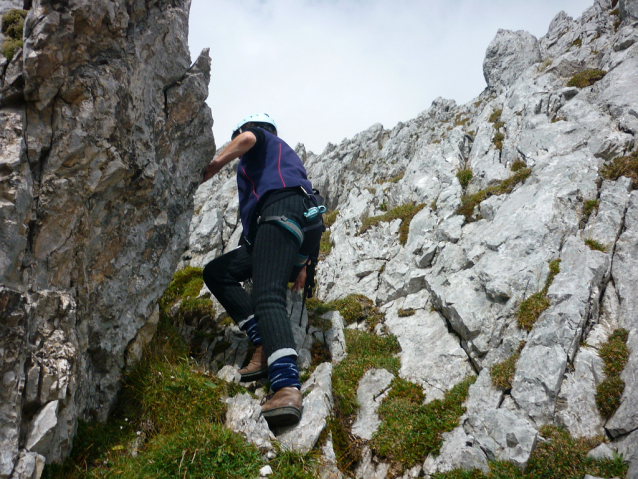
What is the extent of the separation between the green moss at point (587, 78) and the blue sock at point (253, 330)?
15764 millimetres

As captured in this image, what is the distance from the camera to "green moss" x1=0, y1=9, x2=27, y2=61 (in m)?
4.21

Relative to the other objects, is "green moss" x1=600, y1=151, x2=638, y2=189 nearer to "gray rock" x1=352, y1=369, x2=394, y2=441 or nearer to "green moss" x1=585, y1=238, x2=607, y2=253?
"green moss" x1=585, y1=238, x2=607, y2=253

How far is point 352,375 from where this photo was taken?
7078 mm

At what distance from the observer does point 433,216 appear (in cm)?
1206

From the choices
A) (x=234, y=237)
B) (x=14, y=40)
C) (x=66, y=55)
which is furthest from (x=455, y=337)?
(x=234, y=237)

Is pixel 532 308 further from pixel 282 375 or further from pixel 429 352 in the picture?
pixel 282 375

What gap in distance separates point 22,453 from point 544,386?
6666mm

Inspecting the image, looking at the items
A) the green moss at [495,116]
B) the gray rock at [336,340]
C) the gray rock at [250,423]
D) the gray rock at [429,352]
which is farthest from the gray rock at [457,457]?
the green moss at [495,116]

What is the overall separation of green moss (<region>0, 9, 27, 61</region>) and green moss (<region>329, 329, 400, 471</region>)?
235 inches

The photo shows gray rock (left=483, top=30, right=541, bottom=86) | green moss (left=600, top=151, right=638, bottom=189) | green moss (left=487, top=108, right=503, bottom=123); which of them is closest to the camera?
green moss (left=600, top=151, right=638, bottom=189)

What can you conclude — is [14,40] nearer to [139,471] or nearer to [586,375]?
[139,471]

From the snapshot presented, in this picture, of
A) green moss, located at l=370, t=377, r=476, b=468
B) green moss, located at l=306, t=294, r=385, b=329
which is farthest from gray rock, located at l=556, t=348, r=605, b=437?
green moss, located at l=306, t=294, r=385, b=329

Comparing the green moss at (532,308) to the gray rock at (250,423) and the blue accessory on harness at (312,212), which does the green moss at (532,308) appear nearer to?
the blue accessory on harness at (312,212)

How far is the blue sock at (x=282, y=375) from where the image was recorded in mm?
5359
